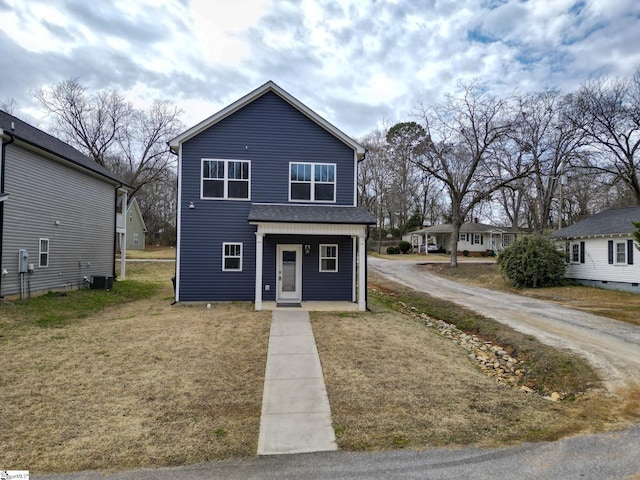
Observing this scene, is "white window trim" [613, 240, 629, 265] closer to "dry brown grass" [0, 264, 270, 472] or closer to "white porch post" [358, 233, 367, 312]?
"white porch post" [358, 233, 367, 312]

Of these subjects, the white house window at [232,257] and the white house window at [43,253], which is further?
the white house window at [43,253]

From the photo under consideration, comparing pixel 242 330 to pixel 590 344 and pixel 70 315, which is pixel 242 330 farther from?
pixel 590 344

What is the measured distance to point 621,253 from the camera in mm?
18750

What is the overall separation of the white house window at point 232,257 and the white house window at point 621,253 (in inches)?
698

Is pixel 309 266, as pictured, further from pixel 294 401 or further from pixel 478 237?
pixel 478 237

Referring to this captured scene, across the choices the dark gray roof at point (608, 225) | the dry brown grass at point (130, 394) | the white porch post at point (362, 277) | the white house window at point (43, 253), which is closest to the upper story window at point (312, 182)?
the white porch post at point (362, 277)

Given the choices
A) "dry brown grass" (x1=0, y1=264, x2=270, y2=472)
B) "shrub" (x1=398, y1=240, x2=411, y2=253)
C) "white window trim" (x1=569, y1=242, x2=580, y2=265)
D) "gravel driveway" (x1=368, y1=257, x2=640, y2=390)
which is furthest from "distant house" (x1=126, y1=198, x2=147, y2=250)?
"white window trim" (x1=569, y1=242, x2=580, y2=265)

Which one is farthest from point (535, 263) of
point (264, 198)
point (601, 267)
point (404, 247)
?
point (404, 247)

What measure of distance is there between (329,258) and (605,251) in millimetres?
14822

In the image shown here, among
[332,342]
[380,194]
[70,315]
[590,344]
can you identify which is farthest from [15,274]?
[380,194]

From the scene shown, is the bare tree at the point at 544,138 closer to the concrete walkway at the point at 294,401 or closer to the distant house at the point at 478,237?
the distant house at the point at 478,237

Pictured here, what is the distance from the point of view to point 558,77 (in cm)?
2708

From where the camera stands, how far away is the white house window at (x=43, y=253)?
1450 centimetres

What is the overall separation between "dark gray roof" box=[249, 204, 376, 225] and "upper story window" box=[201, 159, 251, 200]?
2.71 ft
